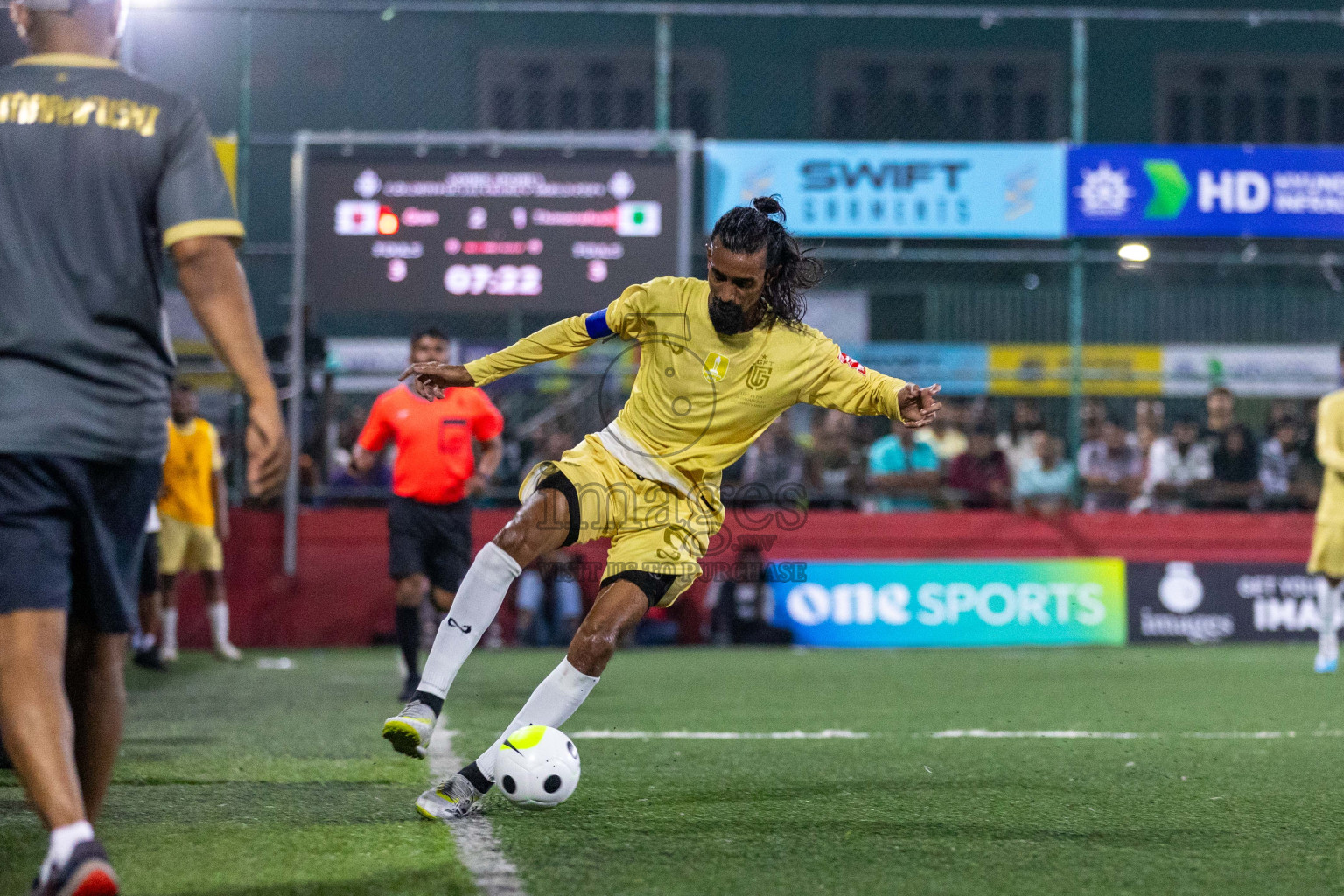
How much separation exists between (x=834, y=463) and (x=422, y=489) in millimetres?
5538

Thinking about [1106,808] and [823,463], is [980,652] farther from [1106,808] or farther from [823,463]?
[1106,808]

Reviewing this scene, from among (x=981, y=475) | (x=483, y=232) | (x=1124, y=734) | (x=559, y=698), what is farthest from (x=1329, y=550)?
(x=559, y=698)

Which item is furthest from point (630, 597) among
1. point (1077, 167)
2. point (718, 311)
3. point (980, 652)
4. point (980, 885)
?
point (1077, 167)

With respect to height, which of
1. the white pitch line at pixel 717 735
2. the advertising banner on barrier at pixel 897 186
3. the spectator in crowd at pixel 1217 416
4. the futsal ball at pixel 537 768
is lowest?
the white pitch line at pixel 717 735

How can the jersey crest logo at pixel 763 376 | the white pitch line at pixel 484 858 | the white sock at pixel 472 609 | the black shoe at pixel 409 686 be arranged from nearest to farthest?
the white pitch line at pixel 484 858
the white sock at pixel 472 609
the jersey crest logo at pixel 763 376
the black shoe at pixel 409 686

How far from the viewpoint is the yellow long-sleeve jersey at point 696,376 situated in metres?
5.06

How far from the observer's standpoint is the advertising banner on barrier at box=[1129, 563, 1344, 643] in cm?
1358

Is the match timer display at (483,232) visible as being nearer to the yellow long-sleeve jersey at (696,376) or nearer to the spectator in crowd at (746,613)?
the spectator in crowd at (746,613)

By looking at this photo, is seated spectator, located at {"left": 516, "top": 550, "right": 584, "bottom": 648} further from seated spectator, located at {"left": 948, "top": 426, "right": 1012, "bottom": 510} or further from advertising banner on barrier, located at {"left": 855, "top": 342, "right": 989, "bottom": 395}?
seated spectator, located at {"left": 948, "top": 426, "right": 1012, "bottom": 510}

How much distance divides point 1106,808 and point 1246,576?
955 cm

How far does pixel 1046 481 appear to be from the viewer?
13.6m

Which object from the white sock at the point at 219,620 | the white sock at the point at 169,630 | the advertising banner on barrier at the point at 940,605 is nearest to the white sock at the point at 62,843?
the white sock at the point at 169,630

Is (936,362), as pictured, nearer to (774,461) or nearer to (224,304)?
(774,461)

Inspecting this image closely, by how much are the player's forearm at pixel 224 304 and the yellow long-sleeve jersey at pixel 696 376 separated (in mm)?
1745
